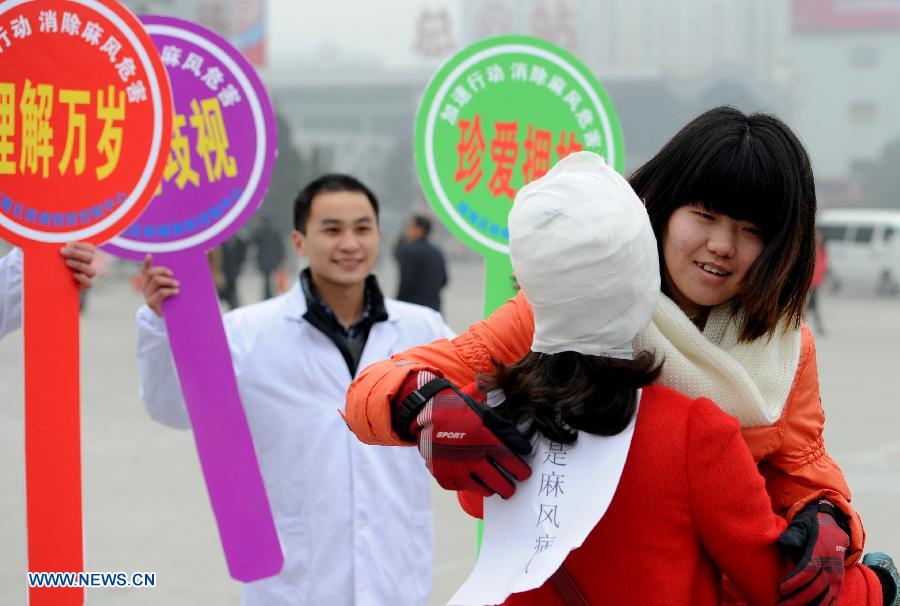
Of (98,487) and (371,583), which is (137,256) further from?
(98,487)

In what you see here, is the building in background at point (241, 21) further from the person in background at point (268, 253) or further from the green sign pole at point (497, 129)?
the green sign pole at point (497, 129)

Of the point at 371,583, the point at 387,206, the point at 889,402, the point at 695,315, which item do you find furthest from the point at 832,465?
the point at 387,206

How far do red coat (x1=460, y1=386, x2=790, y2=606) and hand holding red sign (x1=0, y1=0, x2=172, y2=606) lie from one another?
1.31 metres

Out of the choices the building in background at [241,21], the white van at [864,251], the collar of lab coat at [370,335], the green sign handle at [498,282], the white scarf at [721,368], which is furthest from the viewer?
the building in background at [241,21]

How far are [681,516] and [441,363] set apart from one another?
41cm

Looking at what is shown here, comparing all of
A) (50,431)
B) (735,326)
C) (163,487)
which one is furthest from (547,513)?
(163,487)

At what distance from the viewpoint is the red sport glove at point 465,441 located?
1.45 meters

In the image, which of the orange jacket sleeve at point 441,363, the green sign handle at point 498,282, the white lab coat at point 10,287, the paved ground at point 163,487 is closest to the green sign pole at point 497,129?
the green sign handle at point 498,282

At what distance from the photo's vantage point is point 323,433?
293cm

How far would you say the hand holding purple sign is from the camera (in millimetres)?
2807

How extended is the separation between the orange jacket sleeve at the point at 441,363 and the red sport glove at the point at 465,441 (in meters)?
0.06

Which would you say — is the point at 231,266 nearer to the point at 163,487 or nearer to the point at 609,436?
the point at 163,487

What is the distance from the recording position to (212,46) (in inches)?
116

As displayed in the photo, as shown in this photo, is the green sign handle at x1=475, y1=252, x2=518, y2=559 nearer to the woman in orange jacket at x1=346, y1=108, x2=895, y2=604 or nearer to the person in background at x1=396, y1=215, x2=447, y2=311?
the woman in orange jacket at x1=346, y1=108, x2=895, y2=604
